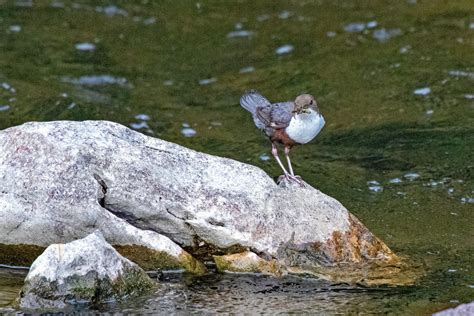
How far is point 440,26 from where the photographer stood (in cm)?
1219

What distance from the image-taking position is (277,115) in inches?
245

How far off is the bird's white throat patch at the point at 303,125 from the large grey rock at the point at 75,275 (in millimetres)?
1592

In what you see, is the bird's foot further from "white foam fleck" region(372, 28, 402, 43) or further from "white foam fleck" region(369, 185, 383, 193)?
"white foam fleck" region(372, 28, 402, 43)

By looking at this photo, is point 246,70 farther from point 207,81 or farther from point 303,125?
point 303,125

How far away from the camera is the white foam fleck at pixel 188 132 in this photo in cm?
966

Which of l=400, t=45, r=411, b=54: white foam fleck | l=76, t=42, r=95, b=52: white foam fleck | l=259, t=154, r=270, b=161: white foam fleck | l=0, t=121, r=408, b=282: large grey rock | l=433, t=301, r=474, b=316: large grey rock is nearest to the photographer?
l=433, t=301, r=474, b=316: large grey rock

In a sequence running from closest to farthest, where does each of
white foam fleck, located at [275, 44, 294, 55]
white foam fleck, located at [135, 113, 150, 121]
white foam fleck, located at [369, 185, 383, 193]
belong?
white foam fleck, located at [369, 185, 383, 193], white foam fleck, located at [135, 113, 150, 121], white foam fleck, located at [275, 44, 294, 55]

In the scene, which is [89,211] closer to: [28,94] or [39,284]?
[39,284]

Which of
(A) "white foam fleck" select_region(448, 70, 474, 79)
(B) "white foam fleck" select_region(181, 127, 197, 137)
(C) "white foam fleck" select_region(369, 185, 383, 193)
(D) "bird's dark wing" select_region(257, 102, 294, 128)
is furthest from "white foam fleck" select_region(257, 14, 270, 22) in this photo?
(D) "bird's dark wing" select_region(257, 102, 294, 128)

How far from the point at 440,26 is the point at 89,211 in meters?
7.86

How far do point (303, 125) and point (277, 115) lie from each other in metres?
0.23

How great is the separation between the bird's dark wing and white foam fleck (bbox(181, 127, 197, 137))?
3.24 m

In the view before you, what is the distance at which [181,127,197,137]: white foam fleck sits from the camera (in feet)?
31.7

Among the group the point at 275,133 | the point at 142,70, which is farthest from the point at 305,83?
the point at 275,133
